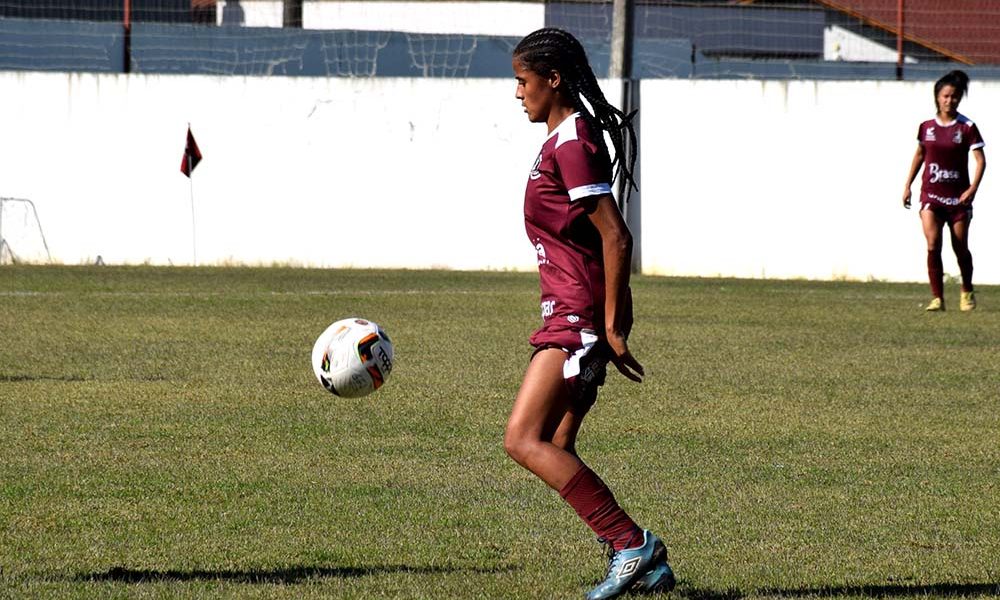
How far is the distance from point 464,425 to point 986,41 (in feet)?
53.5

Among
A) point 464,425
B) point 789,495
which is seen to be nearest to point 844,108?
point 464,425

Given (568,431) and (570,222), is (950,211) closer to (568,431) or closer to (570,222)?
(568,431)

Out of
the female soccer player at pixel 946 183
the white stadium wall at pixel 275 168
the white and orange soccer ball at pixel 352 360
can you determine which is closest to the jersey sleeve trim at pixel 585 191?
the white and orange soccer ball at pixel 352 360

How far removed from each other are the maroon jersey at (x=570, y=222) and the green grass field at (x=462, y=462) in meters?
0.96

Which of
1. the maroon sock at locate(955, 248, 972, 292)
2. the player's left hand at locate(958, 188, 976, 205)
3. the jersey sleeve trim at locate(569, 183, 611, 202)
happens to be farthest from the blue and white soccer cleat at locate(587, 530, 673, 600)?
the maroon sock at locate(955, 248, 972, 292)

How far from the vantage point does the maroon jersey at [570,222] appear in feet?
16.9

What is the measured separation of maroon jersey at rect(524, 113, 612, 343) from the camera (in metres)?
5.16

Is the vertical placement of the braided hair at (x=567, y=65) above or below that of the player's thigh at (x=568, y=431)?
above

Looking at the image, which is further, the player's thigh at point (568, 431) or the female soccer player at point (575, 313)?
the player's thigh at point (568, 431)

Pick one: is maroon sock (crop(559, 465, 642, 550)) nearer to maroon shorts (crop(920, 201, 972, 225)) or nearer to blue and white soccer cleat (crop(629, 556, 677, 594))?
blue and white soccer cleat (crop(629, 556, 677, 594))

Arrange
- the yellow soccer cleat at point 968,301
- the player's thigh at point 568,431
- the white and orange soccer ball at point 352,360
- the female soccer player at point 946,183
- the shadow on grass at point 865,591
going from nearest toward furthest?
the shadow on grass at point 865,591 < the player's thigh at point 568,431 < the white and orange soccer ball at point 352,360 < the female soccer player at point 946,183 < the yellow soccer cleat at point 968,301

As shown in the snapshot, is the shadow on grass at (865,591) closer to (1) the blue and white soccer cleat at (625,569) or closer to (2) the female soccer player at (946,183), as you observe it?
(1) the blue and white soccer cleat at (625,569)

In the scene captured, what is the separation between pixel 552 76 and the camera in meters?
5.34

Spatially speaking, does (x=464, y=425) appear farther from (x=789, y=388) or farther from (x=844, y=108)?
(x=844, y=108)
